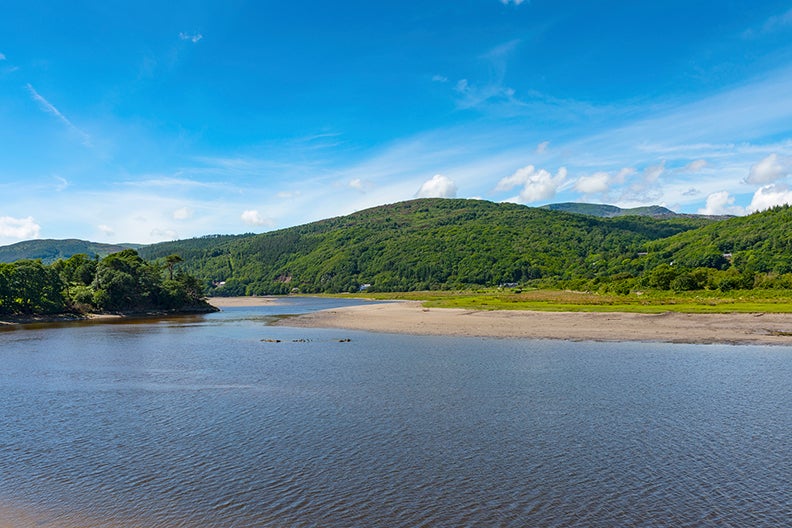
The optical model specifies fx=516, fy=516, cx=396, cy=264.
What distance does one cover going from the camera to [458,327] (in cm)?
6481

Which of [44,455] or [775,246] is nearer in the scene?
[44,455]

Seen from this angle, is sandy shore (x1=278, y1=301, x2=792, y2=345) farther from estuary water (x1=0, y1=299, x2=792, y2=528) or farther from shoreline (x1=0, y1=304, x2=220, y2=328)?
shoreline (x1=0, y1=304, x2=220, y2=328)

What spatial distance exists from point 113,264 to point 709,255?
5918 inches

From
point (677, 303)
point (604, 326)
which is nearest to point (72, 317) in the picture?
point (604, 326)

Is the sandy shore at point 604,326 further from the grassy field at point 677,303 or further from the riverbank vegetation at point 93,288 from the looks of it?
the riverbank vegetation at point 93,288

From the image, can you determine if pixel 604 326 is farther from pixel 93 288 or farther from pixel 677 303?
pixel 93 288

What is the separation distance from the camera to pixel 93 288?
9969cm

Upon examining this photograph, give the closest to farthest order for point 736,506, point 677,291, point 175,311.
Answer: point 736,506 → point 677,291 → point 175,311

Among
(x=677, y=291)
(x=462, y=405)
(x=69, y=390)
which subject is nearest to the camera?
(x=462, y=405)

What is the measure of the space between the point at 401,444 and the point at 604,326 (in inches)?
1870

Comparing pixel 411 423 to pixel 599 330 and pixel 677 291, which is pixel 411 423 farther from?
pixel 677 291

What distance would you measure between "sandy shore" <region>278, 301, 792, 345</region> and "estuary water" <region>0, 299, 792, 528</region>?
13.1 metres

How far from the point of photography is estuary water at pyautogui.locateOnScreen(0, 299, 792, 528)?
13.5 metres

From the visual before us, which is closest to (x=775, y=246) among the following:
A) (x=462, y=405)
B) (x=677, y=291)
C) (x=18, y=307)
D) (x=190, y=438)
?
(x=677, y=291)
